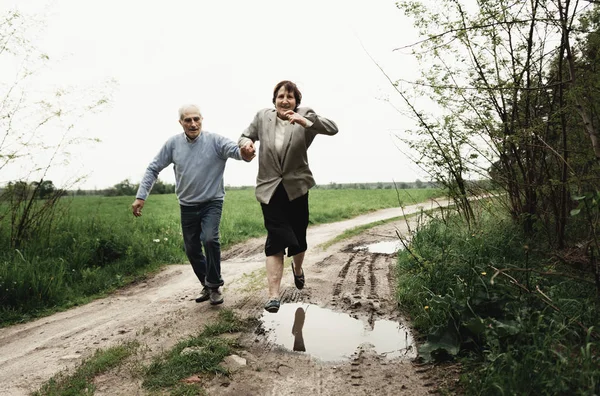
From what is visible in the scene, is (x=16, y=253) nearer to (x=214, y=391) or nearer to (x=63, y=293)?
(x=63, y=293)

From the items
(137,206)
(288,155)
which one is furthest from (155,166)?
(288,155)

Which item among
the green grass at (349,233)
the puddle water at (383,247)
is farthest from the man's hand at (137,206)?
the puddle water at (383,247)

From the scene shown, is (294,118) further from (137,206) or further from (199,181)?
(137,206)

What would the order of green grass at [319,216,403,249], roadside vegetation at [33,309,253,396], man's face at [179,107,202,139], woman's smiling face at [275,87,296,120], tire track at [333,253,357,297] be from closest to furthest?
1. roadside vegetation at [33,309,253,396]
2. woman's smiling face at [275,87,296,120]
3. man's face at [179,107,202,139]
4. tire track at [333,253,357,297]
5. green grass at [319,216,403,249]

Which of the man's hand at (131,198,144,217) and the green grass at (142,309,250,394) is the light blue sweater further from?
the green grass at (142,309,250,394)

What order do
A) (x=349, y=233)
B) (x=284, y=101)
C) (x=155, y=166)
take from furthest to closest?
(x=349, y=233), (x=155, y=166), (x=284, y=101)

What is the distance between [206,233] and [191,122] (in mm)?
1232

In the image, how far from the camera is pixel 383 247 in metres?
8.21

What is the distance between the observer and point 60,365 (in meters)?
3.30

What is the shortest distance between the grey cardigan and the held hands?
18cm

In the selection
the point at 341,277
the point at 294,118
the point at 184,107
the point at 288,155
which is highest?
the point at 184,107

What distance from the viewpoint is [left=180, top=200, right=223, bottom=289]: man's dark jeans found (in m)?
4.63

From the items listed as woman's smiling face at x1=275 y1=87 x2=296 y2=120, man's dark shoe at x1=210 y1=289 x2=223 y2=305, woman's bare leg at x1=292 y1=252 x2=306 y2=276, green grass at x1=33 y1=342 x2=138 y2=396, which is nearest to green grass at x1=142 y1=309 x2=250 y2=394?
green grass at x1=33 y1=342 x2=138 y2=396

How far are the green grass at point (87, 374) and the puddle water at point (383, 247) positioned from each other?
5.07 metres
